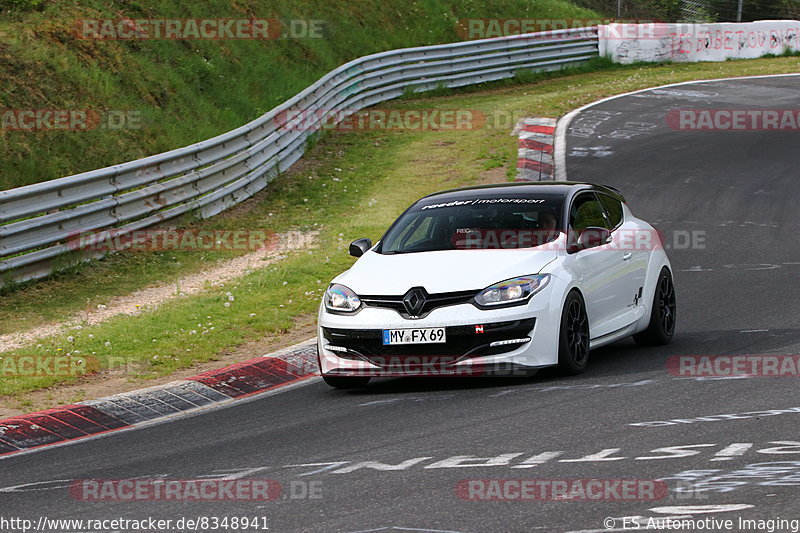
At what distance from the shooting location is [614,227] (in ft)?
34.5

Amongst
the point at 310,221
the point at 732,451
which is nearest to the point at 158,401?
the point at 732,451

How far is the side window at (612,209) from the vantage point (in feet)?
34.9

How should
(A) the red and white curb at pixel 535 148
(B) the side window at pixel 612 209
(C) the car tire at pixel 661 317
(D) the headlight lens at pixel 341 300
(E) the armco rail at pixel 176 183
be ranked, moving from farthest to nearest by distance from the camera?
(A) the red and white curb at pixel 535 148 → (E) the armco rail at pixel 176 183 → (B) the side window at pixel 612 209 → (C) the car tire at pixel 661 317 → (D) the headlight lens at pixel 341 300

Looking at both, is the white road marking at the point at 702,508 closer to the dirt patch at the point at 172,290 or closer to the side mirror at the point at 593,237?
the side mirror at the point at 593,237

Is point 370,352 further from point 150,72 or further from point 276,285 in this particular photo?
point 150,72

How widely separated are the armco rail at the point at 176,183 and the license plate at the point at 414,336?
6.11 meters

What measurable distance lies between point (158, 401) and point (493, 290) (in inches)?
109

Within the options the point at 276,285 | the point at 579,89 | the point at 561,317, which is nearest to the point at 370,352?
the point at 561,317

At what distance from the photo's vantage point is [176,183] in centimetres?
1669

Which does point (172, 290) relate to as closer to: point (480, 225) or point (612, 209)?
point (480, 225)

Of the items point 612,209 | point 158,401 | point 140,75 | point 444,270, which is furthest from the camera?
point 140,75

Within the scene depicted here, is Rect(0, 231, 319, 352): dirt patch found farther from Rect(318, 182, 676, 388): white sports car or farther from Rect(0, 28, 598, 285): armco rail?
Rect(318, 182, 676, 388): white sports car

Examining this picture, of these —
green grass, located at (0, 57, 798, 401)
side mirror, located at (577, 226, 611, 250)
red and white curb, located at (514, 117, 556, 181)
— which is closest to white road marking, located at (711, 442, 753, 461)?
side mirror, located at (577, 226, 611, 250)

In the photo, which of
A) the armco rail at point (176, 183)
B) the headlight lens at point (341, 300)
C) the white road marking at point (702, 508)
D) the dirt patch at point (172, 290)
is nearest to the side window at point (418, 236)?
the headlight lens at point (341, 300)
